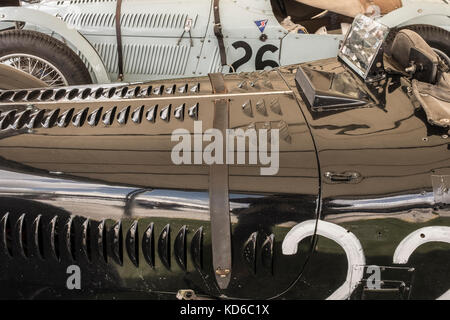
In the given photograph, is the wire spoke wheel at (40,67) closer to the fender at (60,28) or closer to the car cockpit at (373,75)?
the fender at (60,28)

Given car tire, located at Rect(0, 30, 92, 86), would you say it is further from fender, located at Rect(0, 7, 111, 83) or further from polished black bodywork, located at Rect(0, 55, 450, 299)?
polished black bodywork, located at Rect(0, 55, 450, 299)

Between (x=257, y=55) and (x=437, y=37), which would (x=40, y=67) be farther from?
(x=437, y=37)

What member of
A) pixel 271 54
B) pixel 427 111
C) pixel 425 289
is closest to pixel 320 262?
pixel 425 289

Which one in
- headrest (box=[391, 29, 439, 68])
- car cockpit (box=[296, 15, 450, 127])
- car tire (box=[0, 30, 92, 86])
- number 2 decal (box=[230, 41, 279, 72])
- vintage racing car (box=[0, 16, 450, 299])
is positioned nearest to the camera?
vintage racing car (box=[0, 16, 450, 299])

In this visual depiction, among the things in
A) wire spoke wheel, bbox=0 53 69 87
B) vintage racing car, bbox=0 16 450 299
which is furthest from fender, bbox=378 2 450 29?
vintage racing car, bbox=0 16 450 299

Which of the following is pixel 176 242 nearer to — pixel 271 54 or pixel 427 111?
pixel 427 111

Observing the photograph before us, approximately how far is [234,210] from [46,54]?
323cm

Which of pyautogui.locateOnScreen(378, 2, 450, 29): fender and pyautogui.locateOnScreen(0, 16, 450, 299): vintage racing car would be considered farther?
pyautogui.locateOnScreen(378, 2, 450, 29): fender

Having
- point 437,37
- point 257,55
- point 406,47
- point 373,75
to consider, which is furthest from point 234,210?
point 437,37

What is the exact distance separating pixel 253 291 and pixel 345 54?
1.33 metres

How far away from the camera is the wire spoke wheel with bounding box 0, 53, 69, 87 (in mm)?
4602

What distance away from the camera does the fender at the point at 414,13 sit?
4.78m

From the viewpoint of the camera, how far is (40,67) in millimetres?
4664

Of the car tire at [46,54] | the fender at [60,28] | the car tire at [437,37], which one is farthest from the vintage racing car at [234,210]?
the car tire at [437,37]
